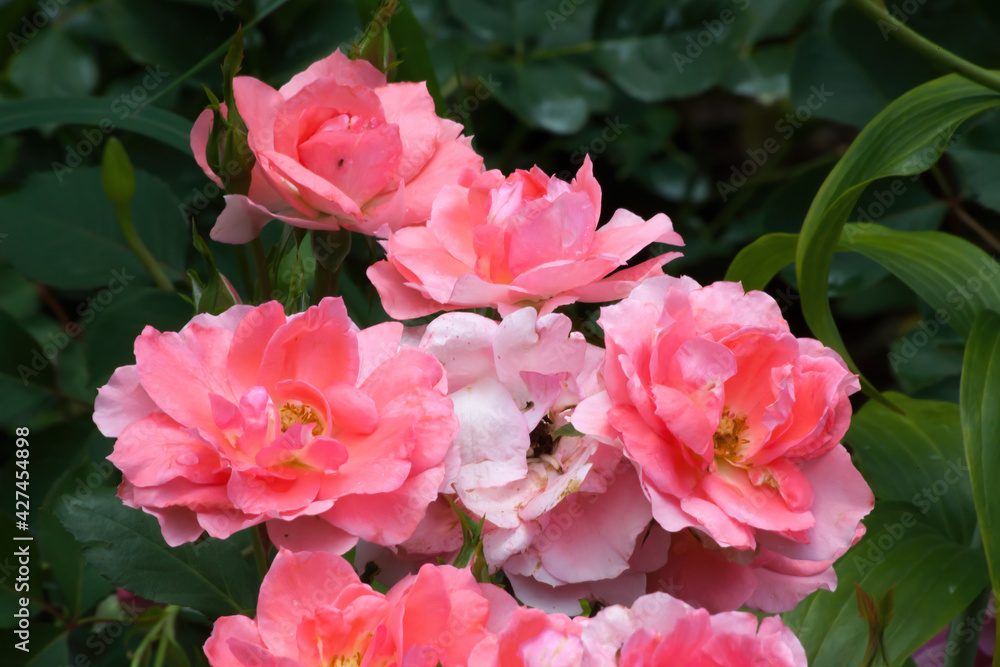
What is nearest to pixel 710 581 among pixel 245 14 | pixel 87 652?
pixel 87 652

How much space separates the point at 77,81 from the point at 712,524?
0.80 metres

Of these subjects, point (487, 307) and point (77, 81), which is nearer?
point (487, 307)

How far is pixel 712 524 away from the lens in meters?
0.26

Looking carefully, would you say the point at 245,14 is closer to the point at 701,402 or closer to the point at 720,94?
the point at 701,402

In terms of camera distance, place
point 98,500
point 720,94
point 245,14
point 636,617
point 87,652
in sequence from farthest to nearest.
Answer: point 720,94 < point 245,14 < point 87,652 < point 98,500 < point 636,617

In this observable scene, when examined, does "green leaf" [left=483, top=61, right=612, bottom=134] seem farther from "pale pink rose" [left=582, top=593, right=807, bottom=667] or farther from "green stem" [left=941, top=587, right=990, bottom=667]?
"pale pink rose" [left=582, top=593, right=807, bottom=667]

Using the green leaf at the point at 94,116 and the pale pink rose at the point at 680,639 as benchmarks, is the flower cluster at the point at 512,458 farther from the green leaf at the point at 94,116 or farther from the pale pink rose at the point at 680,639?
the green leaf at the point at 94,116

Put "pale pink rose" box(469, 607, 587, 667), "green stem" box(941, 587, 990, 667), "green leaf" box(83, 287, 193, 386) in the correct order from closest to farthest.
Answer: "pale pink rose" box(469, 607, 587, 667) → "green stem" box(941, 587, 990, 667) → "green leaf" box(83, 287, 193, 386)

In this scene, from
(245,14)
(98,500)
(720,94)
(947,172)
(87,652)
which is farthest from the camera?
(720,94)

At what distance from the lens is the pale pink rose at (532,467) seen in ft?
0.91

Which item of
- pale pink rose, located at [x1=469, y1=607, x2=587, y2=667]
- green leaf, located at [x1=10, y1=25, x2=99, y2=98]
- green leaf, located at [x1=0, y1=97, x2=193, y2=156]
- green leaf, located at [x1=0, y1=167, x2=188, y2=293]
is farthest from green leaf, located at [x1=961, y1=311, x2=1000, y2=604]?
green leaf, located at [x1=10, y1=25, x2=99, y2=98]

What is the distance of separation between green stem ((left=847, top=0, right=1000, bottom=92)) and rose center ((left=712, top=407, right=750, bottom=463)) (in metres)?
0.25

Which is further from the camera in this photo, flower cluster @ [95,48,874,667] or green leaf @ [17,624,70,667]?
green leaf @ [17,624,70,667]

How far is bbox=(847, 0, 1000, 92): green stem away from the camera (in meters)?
0.43
